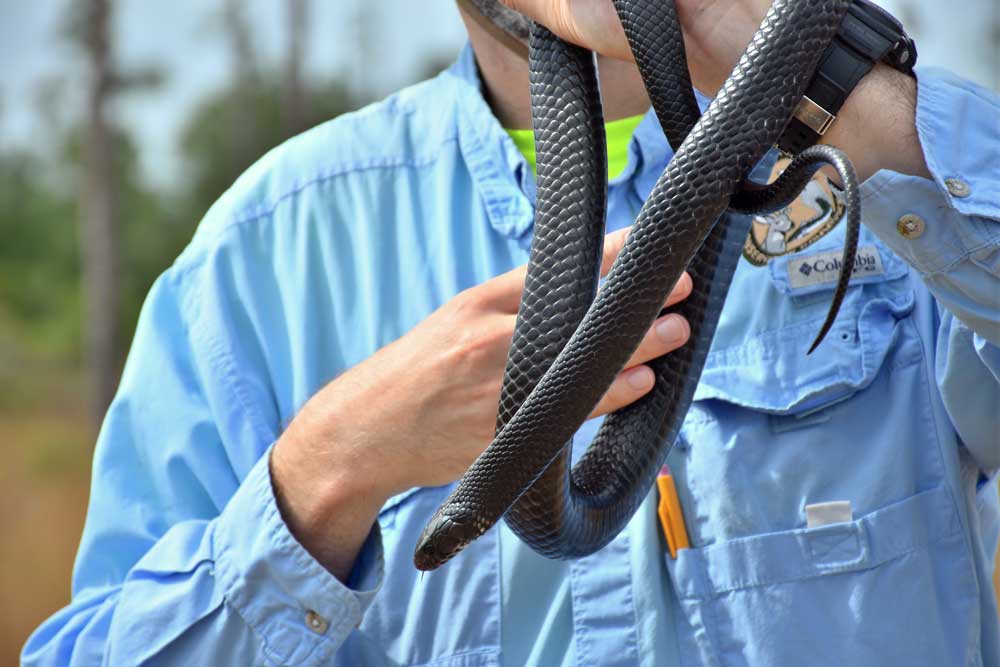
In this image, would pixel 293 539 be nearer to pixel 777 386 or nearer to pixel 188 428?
pixel 188 428

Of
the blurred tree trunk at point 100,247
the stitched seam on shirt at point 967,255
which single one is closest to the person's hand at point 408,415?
the stitched seam on shirt at point 967,255

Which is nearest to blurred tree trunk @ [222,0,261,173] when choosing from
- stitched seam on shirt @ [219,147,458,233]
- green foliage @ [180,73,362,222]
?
green foliage @ [180,73,362,222]

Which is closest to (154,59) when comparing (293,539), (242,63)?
(242,63)

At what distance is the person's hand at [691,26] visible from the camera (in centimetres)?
104

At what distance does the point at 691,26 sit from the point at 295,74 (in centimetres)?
479

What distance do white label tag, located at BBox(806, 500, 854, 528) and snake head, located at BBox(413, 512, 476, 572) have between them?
594 mm

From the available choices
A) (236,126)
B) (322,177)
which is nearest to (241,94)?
(236,126)

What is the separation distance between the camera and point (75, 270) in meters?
6.24

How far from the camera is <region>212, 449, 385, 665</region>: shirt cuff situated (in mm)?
1347

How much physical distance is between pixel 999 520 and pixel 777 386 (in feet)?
1.31

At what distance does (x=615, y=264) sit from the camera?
0.93 m

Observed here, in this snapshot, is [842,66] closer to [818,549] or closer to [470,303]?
[470,303]

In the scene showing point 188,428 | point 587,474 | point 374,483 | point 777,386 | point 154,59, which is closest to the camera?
point 587,474

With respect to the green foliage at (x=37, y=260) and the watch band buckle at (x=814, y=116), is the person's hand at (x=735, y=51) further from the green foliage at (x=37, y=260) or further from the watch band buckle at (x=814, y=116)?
the green foliage at (x=37, y=260)
